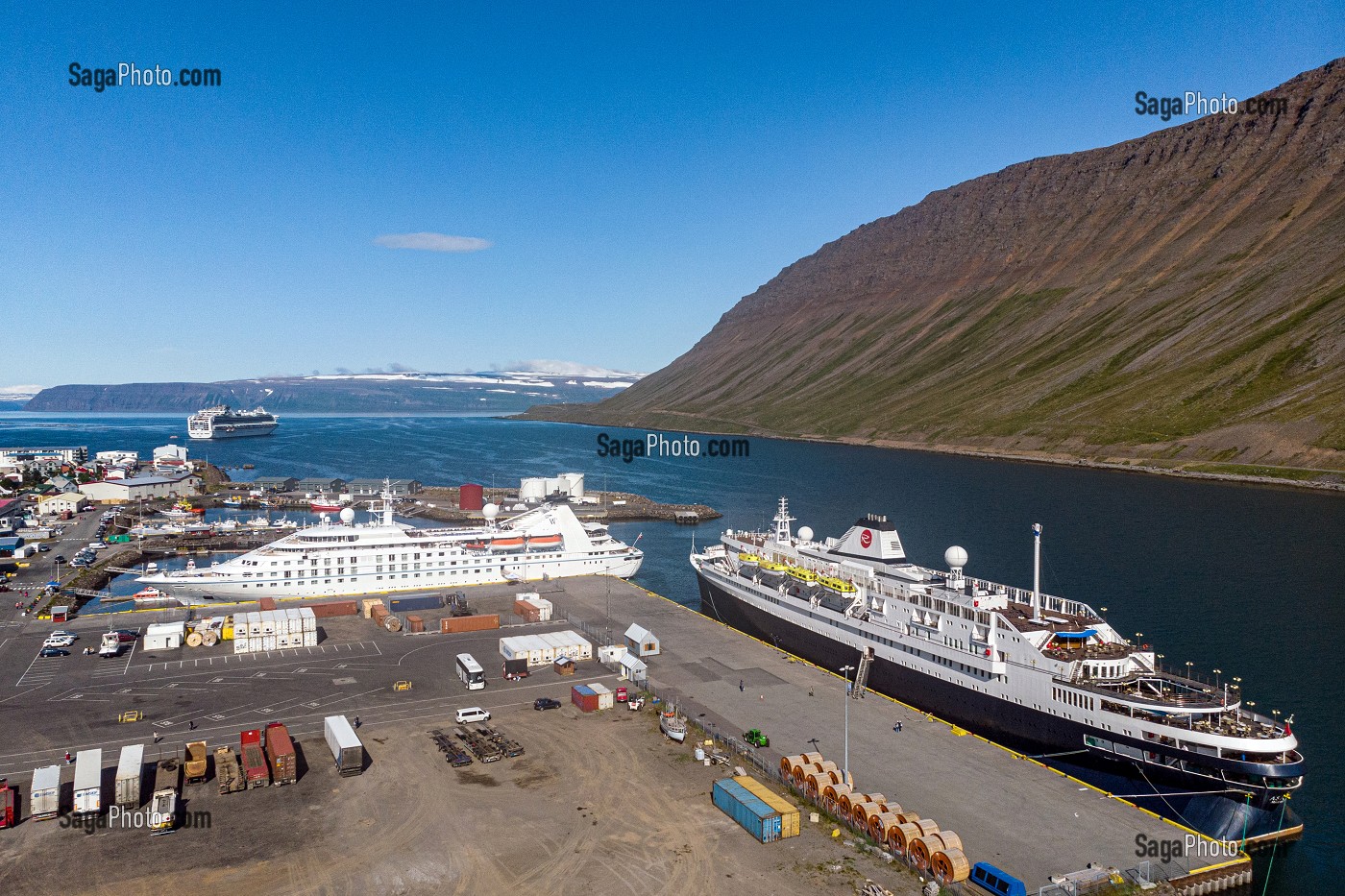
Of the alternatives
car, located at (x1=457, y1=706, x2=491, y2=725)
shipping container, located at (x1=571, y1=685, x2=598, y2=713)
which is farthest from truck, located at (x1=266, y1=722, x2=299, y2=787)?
shipping container, located at (x1=571, y1=685, x2=598, y2=713)

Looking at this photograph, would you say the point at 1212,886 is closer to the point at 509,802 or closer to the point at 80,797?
the point at 509,802

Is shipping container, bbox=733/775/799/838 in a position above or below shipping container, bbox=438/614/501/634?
above

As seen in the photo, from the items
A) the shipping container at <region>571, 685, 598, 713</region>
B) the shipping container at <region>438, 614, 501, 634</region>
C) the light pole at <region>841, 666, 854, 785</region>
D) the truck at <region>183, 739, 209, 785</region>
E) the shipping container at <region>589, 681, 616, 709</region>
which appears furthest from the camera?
the shipping container at <region>438, 614, 501, 634</region>

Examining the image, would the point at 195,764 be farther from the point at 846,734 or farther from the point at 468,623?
the point at 846,734

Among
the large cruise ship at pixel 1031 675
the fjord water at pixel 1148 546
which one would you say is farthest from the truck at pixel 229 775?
the fjord water at pixel 1148 546

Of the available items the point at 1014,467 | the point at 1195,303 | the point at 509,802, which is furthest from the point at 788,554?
the point at 1195,303

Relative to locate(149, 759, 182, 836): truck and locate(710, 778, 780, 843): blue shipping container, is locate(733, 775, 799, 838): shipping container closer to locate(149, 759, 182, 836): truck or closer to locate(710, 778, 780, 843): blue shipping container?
locate(710, 778, 780, 843): blue shipping container

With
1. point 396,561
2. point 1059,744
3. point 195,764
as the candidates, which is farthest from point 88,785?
point 1059,744
